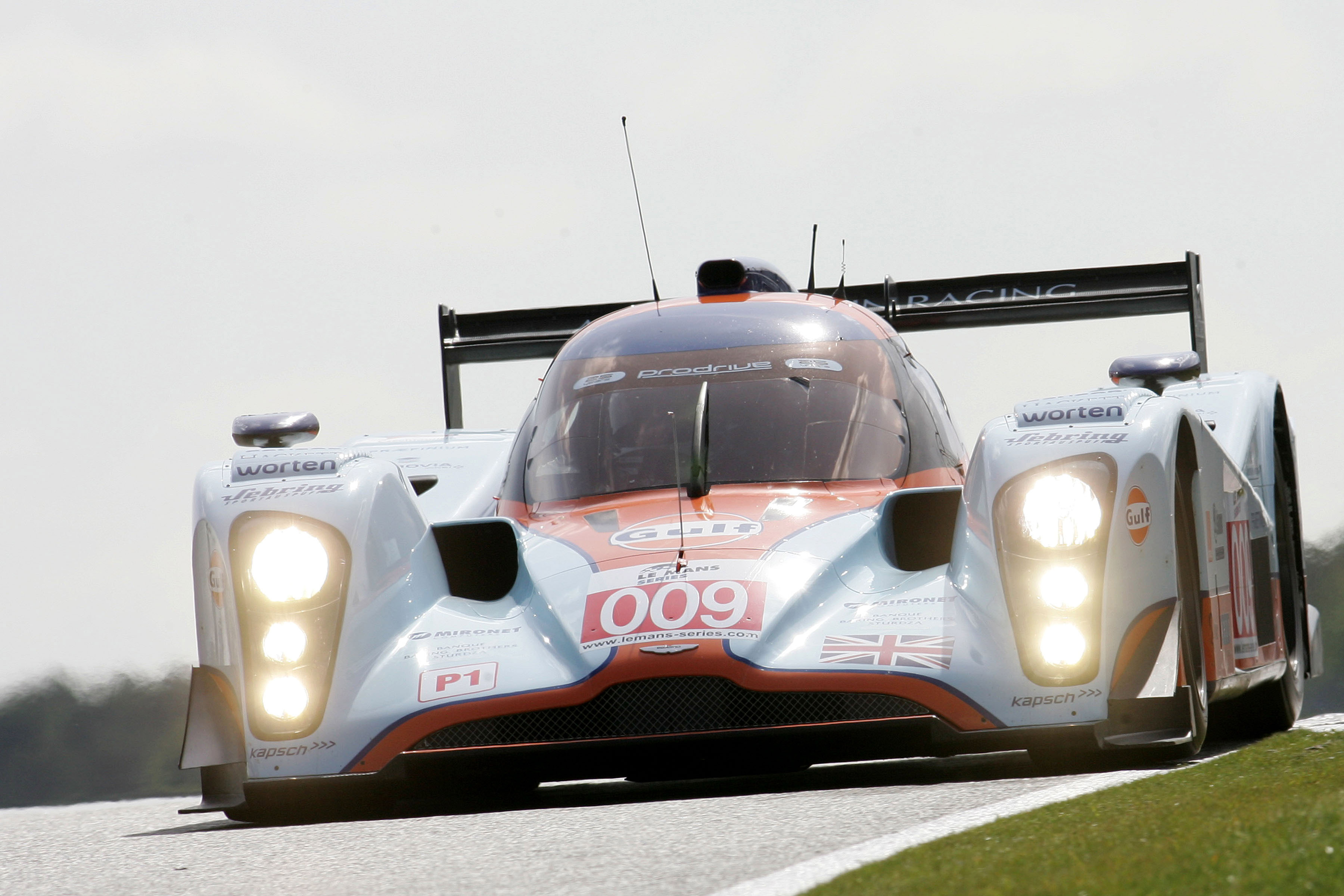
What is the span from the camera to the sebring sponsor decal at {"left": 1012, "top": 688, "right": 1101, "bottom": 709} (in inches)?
217

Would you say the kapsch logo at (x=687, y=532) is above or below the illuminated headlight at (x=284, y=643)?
above

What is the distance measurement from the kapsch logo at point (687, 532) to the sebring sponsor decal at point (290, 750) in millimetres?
1167

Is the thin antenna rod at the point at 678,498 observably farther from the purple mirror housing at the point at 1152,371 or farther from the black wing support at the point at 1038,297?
the black wing support at the point at 1038,297

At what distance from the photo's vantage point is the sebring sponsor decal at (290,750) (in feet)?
18.7

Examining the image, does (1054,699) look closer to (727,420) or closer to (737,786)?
(737,786)

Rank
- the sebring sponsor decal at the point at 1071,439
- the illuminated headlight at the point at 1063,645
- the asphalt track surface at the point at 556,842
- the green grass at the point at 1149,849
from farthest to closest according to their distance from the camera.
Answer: the sebring sponsor decal at the point at 1071,439 < the illuminated headlight at the point at 1063,645 < the asphalt track surface at the point at 556,842 < the green grass at the point at 1149,849

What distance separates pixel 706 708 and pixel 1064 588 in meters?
1.17

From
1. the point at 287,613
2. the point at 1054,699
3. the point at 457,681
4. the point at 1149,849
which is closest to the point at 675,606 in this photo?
the point at 457,681

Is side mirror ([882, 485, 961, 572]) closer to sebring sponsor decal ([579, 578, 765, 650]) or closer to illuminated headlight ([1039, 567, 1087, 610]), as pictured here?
illuminated headlight ([1039, 567, 1087, 610])

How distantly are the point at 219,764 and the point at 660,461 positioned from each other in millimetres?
2019

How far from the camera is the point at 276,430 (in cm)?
679

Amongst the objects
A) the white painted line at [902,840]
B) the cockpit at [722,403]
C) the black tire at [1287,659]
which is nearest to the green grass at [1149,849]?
the white painted line at [902,840]

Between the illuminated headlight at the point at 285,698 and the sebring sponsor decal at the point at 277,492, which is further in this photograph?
the sebring sponsor decal at the point at 277,492

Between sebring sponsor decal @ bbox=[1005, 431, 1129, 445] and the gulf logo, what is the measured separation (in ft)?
0.54
